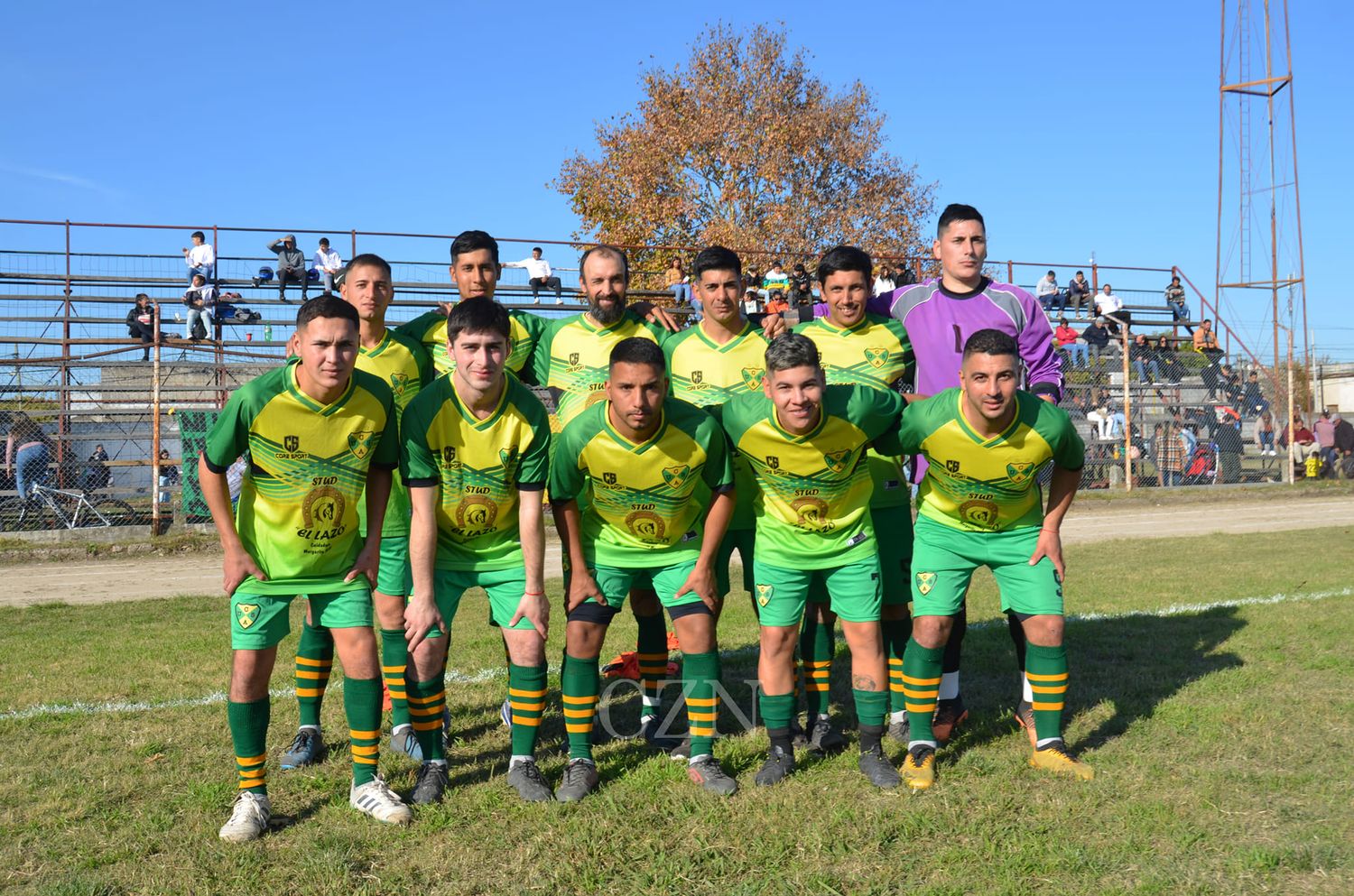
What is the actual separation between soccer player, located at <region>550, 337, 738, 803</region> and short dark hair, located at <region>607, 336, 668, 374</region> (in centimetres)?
5

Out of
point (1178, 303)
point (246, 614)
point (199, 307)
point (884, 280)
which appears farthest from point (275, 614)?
point (1178, 303)

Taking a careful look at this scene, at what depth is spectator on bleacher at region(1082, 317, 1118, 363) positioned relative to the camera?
23766 mm

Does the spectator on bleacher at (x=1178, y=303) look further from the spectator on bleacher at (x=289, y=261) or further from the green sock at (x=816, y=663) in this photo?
the green sock at (x=816, y=663)

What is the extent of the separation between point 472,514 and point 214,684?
290 cm

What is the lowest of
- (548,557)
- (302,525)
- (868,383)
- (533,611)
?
(548,557)

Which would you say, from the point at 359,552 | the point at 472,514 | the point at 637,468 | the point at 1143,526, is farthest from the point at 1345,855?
the point at 1143,526

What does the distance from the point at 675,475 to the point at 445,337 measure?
70.8 inches

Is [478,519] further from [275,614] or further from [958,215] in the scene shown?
[958,215]

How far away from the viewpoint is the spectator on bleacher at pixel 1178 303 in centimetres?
2869

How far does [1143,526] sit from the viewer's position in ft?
54.6

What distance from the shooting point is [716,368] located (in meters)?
5.59

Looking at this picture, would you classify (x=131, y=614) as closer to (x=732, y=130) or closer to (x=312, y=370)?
(x=312, y=370)

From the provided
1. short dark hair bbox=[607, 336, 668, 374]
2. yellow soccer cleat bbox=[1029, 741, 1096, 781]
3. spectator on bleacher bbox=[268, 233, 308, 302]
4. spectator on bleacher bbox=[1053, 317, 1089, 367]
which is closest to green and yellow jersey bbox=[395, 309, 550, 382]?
short dark hair bbox=[607, 336, 668, 374]

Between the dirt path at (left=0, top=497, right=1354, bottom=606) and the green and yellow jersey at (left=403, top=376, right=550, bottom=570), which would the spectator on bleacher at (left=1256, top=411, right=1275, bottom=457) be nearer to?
the dirt path at (left=0, top=497, right=1354, bottom=606)
